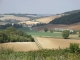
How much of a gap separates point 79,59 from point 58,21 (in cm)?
8441

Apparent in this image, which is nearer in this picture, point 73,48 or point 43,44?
point 73,48

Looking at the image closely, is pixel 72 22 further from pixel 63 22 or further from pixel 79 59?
pixel 79 59

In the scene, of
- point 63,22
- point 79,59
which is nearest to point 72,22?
point 63,22

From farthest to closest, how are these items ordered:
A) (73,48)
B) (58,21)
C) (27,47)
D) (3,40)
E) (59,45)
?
(58,21) → (3,40) → (59,45) → (27,47) → (73,48)

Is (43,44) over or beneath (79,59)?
beneath

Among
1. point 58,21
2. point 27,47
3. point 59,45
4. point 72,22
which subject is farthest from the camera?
point 58,21

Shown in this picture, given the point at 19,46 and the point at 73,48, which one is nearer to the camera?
the point at 73,48

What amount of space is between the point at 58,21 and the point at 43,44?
57.4 meters

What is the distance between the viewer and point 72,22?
91.9 metres

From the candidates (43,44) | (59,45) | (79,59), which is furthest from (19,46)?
(79,59)

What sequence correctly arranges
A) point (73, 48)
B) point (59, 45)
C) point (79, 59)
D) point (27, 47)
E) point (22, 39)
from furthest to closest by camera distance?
point (22, 39) < point (59, 45) < point (27, 47) < point (73, 48) < point (79, 59)

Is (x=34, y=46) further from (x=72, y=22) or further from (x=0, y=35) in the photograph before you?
(x=72, y=22)

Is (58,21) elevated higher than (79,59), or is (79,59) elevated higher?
(79,59)

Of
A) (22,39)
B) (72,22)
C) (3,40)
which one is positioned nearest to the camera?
(3,40)
